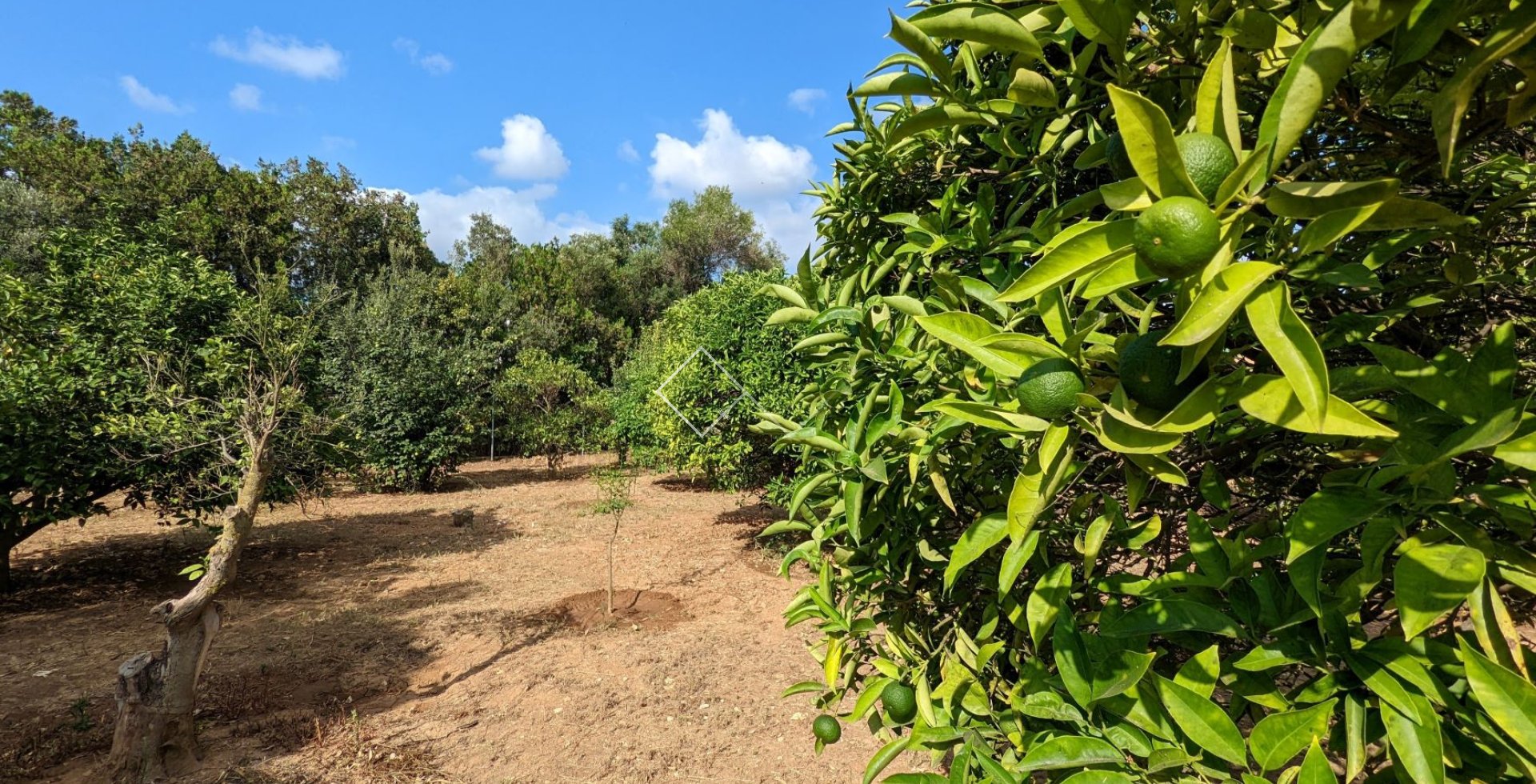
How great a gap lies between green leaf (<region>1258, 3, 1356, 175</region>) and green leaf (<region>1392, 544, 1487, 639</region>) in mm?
379

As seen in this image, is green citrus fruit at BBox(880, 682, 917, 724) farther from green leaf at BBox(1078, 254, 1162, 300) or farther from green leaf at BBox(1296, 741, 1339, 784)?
green leaf at BBox(1078, 254, 1162, 300)

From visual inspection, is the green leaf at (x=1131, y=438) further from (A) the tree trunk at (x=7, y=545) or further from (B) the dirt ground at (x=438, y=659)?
(A) the tree trunk at (x=7, y=545)

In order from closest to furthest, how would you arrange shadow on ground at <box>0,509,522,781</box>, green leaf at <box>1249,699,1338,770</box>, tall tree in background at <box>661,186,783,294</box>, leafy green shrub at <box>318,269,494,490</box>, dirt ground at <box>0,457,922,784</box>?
green leaf at <box>1249,699,1338,770</box> → dirt ground at <box>0,457,922,784</box> → shadow on ground at <box>0,509,522,781</box> → leafy green shrub at <box>318,269,494,490</box> → tall tree in background at <box>661,186,783,294</box>

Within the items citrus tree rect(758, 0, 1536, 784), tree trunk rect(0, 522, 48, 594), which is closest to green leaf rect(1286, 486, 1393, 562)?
citrus tree rect(758, 0, 1536, 784)

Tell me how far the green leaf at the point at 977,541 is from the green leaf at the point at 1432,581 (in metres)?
0.35

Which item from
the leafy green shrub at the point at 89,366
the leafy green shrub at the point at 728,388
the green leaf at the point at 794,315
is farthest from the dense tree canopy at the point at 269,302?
the green leaf at the point at 794,315

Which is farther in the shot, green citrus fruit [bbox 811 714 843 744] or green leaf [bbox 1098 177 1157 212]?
green citrus fruit [bbox 811 714 843 744]

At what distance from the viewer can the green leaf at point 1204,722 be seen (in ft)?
2.48

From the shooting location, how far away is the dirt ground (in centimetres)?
346

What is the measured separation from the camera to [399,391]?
1134 centimetres

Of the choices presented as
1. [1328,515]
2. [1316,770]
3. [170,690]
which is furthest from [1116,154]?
[170,690]

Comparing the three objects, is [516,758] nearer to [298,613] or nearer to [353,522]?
[298,613]

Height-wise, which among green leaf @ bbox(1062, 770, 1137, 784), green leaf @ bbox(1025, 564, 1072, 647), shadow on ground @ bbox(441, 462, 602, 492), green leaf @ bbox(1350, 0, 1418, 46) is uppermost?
green leaf @ bbox(1350, 0, 1418, 46)

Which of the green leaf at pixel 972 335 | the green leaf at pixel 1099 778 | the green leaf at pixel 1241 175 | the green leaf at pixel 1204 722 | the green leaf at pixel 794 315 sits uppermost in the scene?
the green leaf at pixel 1241 175
